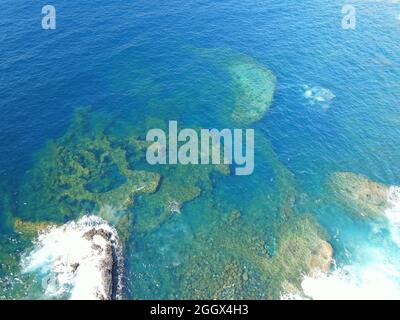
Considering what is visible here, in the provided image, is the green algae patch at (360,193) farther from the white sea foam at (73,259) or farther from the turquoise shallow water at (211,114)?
the white sea foam at (73,259)

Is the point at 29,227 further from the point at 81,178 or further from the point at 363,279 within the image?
the point at 363,279

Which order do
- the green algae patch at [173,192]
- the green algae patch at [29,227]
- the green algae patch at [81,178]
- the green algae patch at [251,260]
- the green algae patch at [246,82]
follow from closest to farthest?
the green algae patch at [251,260] < the green algae patch at [29,227] < the green algae patch at [173,192] < the green algae patch at [81,178] < the green algae patch at [246,82]

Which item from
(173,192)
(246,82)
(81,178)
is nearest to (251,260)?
(173,192)

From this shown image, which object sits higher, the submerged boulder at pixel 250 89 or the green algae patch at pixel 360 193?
the submerged boulder at pixel 250 89

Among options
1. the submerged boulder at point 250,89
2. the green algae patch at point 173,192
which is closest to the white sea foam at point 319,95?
the submerged boulder at point 250,89

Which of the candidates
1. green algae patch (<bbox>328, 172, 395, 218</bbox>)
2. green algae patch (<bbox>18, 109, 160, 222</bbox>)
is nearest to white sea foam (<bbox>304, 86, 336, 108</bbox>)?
green algae patch (<bbox>328, 172, 395, 218</bbox>)
